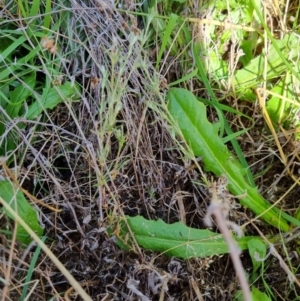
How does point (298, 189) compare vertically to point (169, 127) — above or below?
below

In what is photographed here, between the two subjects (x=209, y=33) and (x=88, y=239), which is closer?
(x=88, y=239)

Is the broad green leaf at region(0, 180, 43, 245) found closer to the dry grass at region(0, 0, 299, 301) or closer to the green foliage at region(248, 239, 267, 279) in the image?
the dry grass at region(0, 0, 299, 301)

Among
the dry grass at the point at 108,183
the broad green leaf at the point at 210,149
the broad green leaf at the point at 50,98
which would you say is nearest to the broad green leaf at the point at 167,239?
the dry grass at the point at 108,183

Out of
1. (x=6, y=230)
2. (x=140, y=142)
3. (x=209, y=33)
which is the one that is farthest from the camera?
(x=209, y=33)

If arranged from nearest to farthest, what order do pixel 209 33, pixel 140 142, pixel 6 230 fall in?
pixel 6 230
pixel 140 142
pixel 209 33

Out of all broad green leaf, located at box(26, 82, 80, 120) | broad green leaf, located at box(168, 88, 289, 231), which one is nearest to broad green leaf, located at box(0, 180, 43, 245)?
broad green leaf, located at box(26, 82, 80, 120)

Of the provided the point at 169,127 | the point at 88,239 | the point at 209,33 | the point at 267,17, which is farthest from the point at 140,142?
the point at 267,17

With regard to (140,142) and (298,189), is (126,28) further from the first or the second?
(298,189)

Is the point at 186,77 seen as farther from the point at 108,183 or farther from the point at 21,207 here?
the point at 21,207

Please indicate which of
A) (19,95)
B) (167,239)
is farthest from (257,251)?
(19,95)
